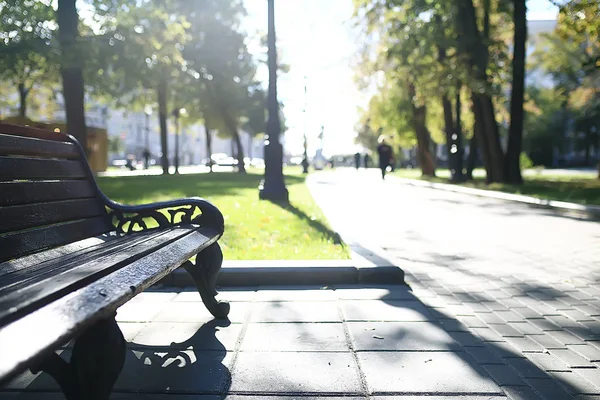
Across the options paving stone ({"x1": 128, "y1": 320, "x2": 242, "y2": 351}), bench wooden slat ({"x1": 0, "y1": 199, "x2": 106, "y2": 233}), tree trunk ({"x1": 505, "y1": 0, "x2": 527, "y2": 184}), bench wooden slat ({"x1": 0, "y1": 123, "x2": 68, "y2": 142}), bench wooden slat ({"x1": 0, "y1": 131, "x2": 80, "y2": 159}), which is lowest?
paving stone ({"x1": 128, "y1": 320, "x2": 242, "y2": 351})

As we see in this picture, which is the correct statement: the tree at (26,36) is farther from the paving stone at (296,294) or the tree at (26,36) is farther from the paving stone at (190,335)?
the paving stone at (190,335)

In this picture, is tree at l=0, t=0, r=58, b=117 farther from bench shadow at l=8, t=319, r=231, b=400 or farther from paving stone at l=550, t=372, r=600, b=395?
paving stone at l=550, t=372, r=600, b=395

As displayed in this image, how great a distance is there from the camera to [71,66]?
43.0 feet

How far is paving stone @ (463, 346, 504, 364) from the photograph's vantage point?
2.78 metres

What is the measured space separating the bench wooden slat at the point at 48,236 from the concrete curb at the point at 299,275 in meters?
1.13

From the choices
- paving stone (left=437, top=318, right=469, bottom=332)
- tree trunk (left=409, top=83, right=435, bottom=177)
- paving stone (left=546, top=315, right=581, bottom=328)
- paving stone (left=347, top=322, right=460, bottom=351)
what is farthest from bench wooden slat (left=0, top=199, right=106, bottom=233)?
tree trunk (left=409, top=83, right=435, bottom=177)

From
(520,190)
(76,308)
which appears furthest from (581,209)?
(76,308)

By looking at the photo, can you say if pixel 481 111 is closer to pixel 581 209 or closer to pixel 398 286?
pixel 581 209

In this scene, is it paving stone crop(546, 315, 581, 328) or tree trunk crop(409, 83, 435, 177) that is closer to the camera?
paving stone crop(546, 315, 581, 328)

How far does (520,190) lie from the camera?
14430 mm

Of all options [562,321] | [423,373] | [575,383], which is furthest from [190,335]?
[562,321]

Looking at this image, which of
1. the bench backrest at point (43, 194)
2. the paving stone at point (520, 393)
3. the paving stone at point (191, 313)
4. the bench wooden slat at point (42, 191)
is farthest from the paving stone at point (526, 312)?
the bench wooden slat at point (42, 191)

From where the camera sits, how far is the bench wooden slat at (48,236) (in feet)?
8.12

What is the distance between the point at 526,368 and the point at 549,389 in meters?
0.24
